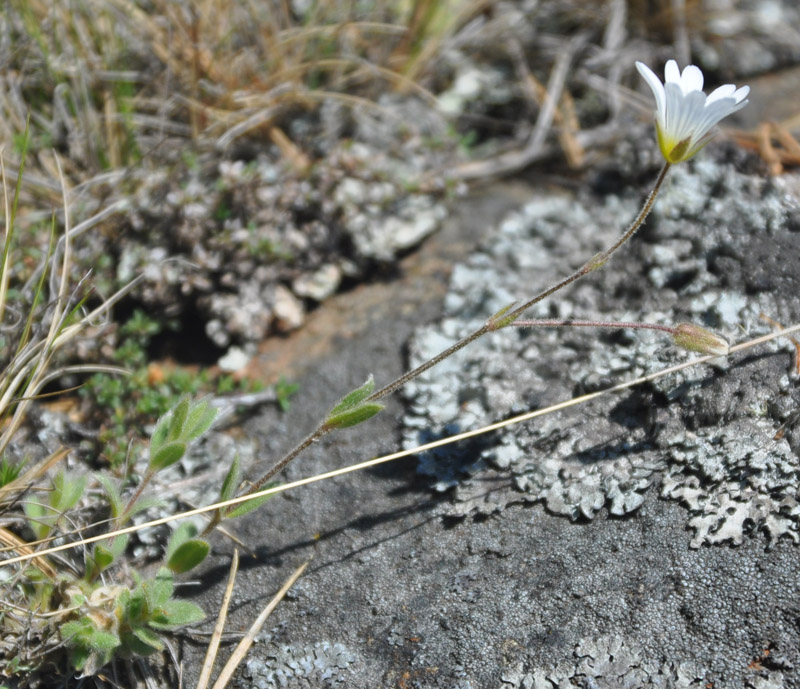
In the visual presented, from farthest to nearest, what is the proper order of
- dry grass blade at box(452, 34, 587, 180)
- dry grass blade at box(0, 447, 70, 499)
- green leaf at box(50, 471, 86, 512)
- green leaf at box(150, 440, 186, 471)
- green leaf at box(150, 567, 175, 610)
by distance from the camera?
dry grass blade at box(452, 34, 587, 180) → dry grass blade at box(0, 447, 70, 499) → green leaf at box(50, 471, 86, 512) → green leaf at box(150, 440, 186, 471) → green leaf at box(150, 567, 175, 610)

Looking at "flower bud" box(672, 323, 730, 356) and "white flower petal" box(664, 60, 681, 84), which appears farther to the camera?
"flower bud" box(672, 323, 730, 356)

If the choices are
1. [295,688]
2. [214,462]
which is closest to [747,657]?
[295,688]

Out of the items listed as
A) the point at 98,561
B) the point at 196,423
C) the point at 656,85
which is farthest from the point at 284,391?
the point at 656,85

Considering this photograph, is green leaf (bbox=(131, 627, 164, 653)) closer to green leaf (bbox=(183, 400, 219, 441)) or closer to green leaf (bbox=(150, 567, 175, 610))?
green leaf (bbox=(150, 567, 175, 610))

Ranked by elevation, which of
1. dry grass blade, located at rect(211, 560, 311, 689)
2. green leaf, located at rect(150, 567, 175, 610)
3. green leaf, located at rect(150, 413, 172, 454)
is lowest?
dry grass blade, located at rect(211, 560, 311, 689)

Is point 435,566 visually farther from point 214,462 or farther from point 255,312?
point 255,312

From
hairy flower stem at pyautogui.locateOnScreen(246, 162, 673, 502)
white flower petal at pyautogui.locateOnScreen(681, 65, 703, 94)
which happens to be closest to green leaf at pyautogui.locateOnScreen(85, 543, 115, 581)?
hairy flower stem at pyautogui.locateOnScreen(246, 162, 673, 502)

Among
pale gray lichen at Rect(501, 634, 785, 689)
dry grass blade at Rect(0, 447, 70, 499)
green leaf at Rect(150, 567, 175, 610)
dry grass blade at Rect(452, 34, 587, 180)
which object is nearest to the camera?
pale gray lichen at Rect(501, 634, 785, 689)
